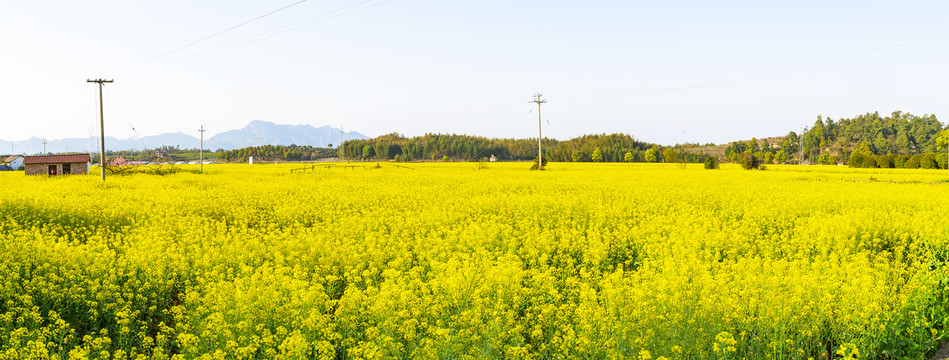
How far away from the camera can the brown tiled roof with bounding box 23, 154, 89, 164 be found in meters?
48.2

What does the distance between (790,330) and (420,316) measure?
4580 mm

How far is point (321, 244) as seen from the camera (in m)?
10.7

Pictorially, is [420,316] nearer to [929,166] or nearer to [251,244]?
[251,244]

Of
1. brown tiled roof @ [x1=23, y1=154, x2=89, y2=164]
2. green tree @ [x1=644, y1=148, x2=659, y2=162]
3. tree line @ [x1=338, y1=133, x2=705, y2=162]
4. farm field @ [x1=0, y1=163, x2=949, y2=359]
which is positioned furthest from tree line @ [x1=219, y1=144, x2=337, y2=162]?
farm field @ [x1=0, y1=163, x2=949, y2=359]

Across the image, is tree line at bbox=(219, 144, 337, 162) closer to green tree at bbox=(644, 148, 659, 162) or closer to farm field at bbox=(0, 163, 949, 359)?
green tree at bbox=(644, 148, 659, 162)

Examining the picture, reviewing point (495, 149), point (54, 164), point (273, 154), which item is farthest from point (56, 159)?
point (495, 149)

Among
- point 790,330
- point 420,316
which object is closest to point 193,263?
point 420,316

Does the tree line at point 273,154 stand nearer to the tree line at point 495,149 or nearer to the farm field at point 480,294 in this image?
the tree line at point 495,149

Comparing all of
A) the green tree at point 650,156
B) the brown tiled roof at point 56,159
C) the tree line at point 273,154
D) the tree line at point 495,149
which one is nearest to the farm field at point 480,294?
the brown tiled roof at point 56,159

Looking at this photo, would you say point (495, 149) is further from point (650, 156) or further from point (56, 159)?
point (56, 159)

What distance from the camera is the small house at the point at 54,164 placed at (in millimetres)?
48219

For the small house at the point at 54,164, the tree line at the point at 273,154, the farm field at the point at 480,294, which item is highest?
the tree line at the point at 273,154

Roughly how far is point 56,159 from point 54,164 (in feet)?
1.58

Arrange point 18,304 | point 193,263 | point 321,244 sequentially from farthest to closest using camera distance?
1. point 321,244
2. point 193,263
3. point 18,304
